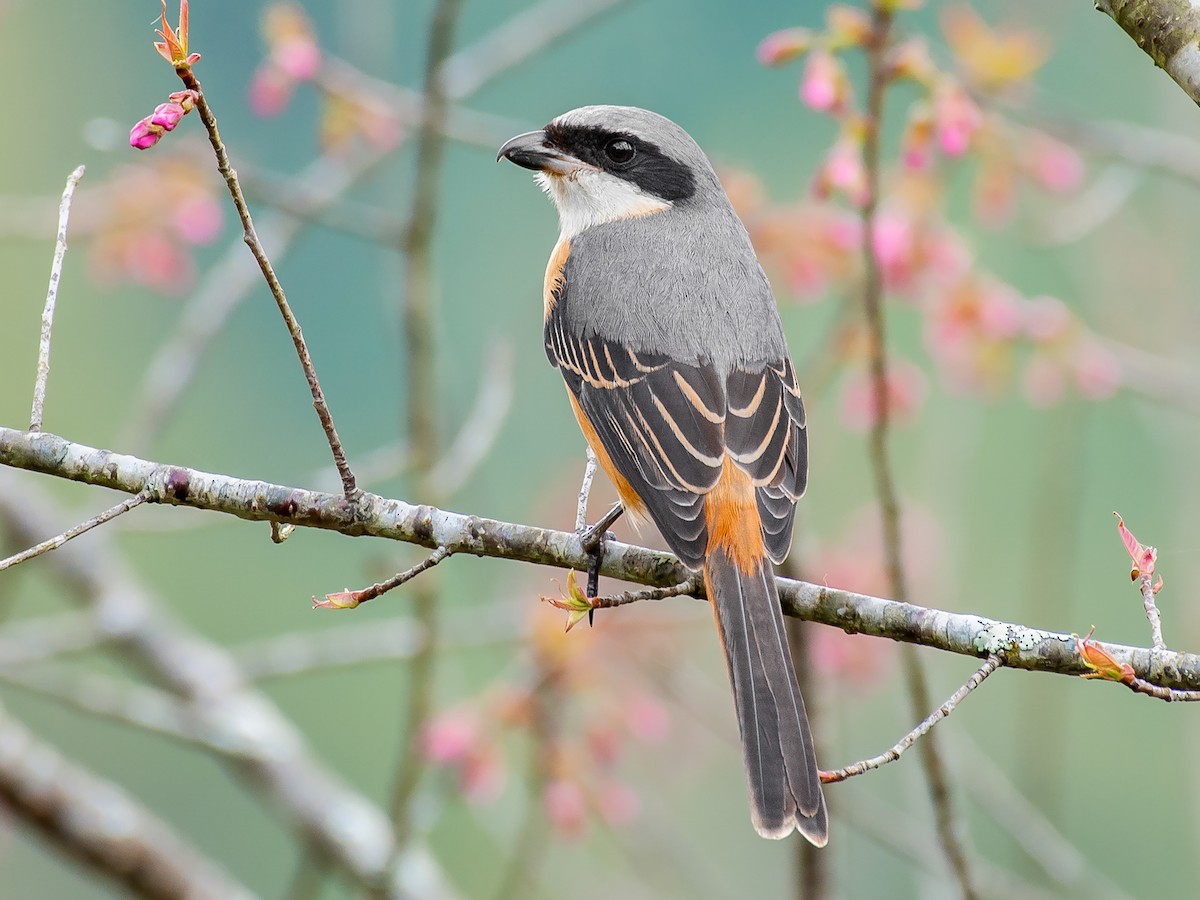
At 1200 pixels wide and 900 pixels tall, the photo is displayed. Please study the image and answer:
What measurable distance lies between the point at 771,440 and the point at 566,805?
168 cm

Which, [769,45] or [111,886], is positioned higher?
[769,45]

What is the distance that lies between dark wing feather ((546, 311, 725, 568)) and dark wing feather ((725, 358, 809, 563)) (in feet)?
0.17

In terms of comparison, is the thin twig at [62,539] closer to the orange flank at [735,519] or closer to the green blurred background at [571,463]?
the orange flank at [735,519]

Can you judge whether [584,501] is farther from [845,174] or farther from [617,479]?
[845,174]

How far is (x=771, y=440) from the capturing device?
3658mm

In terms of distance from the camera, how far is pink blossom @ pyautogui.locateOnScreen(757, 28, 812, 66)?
366 cm

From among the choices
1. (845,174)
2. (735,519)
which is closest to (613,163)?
(845,174)

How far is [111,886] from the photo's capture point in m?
4.86

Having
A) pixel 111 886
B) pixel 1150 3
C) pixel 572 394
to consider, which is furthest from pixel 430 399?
pixel 1150 3

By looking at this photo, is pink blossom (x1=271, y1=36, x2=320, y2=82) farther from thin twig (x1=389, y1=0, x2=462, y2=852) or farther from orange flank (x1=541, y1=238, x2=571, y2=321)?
orange flank (x1=541, y1=238, x2=571, y2=321)

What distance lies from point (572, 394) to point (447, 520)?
1133mm

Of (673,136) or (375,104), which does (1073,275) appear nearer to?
(673,136)

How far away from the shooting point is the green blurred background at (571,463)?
220 inches

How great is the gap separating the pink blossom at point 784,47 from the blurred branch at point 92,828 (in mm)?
3328
